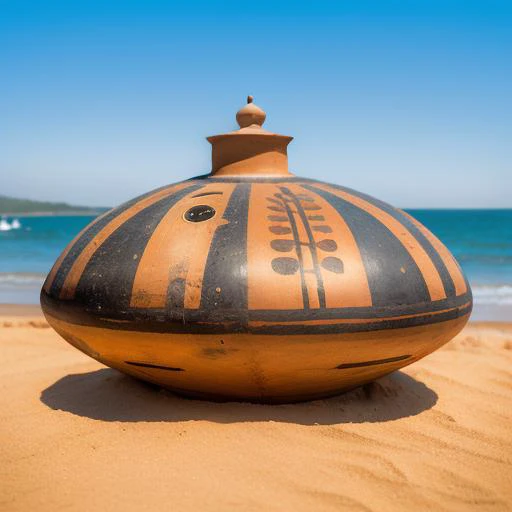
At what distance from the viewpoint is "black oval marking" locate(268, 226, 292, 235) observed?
3350mm

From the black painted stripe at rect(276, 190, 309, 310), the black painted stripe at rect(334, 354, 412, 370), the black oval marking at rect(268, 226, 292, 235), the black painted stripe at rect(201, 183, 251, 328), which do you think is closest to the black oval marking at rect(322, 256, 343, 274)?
the black painted stripe at rect(276, 190, 309, 310)

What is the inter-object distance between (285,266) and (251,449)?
3.25ft

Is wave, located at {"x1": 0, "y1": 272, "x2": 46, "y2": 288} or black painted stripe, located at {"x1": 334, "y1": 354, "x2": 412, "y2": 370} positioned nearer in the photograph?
black painted stripe, located at {"x1": 334, "y1": 354, "x2": 412, "y2": 370}

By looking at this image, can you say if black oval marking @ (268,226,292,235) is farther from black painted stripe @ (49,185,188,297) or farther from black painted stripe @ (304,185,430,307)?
black painted stripe @ (49,185,188,297)

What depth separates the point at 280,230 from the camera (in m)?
3.36

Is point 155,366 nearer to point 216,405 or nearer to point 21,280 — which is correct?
point 216,405

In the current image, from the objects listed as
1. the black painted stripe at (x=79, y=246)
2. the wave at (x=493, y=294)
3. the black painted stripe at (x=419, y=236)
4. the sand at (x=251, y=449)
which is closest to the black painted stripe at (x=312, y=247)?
the black painted stripe at (x=419, y=236)

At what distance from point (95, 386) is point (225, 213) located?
179cm

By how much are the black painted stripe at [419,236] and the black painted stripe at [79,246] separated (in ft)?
4.67

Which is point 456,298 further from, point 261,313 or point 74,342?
point 74,342

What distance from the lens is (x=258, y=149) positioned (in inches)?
165

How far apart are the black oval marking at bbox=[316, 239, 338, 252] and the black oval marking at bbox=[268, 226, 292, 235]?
18 centimetres

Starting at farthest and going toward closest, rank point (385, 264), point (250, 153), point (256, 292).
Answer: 1. point (250, 153)
2. point (385, 264)
3. point (256, 292)

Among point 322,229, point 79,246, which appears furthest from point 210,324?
point 79,246
